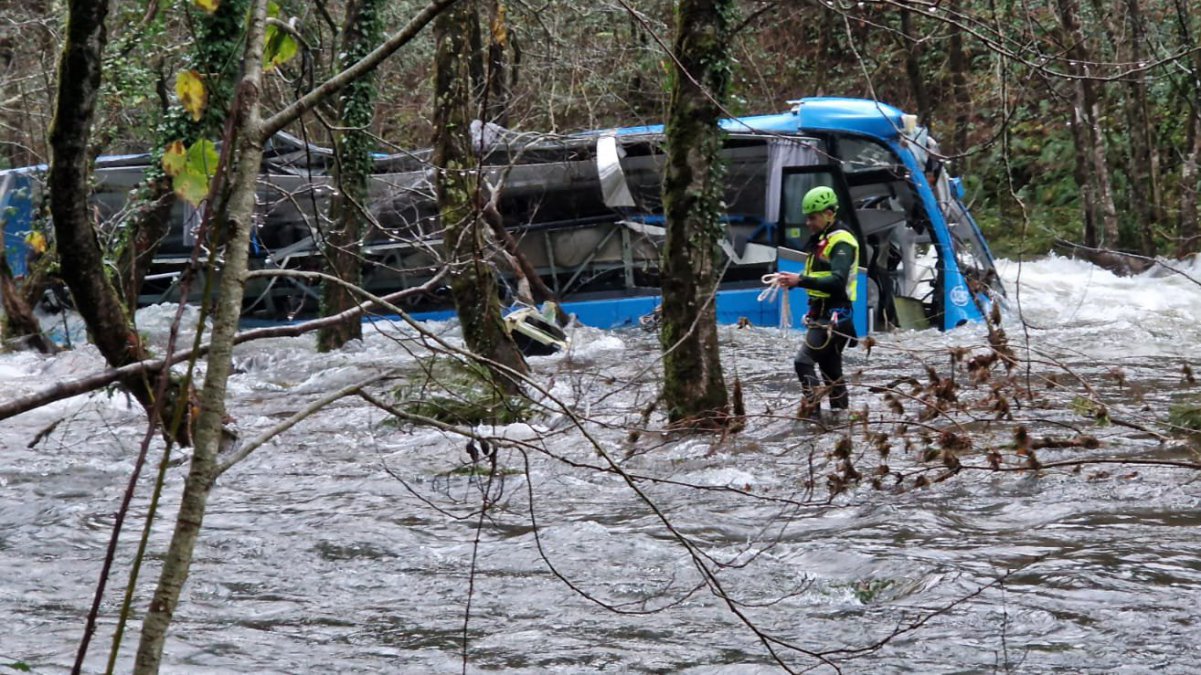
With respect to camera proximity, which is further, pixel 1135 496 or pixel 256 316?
pixel 256 316

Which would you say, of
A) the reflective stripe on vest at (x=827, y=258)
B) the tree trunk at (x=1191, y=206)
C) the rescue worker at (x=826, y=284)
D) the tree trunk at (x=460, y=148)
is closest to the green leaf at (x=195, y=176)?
the rescue worker at (x=826, y=284)

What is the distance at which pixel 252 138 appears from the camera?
262 cm

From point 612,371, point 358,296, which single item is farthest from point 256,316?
point 358,296

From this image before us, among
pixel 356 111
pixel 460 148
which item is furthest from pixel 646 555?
pixel 356 111

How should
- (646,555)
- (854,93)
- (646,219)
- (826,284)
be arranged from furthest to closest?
(854,93)
(646,219)
(826,284)
(646,555)

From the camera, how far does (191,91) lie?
Answer: 2.84 metres

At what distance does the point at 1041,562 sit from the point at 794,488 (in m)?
2.26

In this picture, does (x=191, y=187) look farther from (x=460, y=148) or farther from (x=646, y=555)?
(x=460, y=148)

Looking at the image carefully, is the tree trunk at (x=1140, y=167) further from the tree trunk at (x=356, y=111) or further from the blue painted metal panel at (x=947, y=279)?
the tree trunk at (x=356, y=111)

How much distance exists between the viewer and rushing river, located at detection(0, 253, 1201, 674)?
5.49 metres

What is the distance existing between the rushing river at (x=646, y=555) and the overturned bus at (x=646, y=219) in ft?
17.5

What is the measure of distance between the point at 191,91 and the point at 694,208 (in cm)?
694

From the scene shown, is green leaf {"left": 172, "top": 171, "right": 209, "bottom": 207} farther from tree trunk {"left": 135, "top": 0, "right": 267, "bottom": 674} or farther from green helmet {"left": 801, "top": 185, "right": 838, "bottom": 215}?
green helmet {"left": 801, "top": 185, "right": 838, "bottom": 215}

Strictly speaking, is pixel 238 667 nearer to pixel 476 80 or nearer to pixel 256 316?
pixel 476 80
